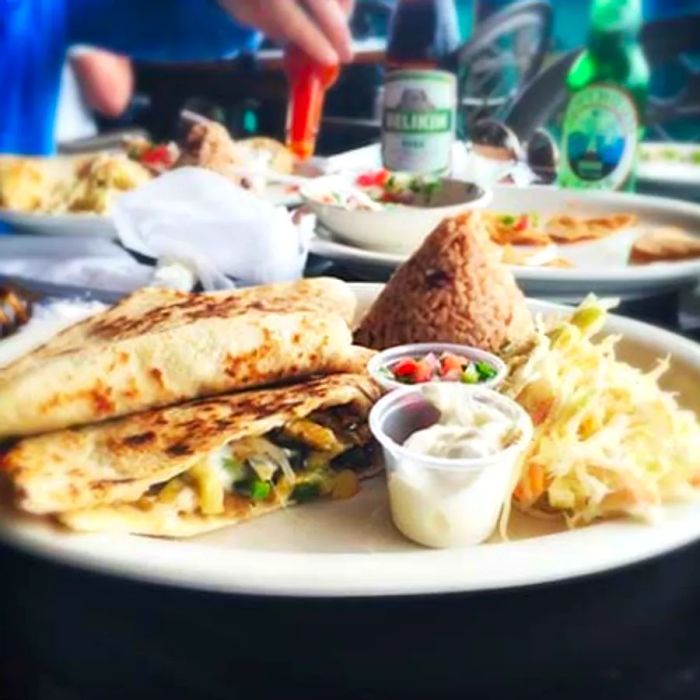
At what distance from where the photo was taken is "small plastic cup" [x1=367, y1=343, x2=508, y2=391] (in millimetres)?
983

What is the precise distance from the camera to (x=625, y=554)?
2.56 feet

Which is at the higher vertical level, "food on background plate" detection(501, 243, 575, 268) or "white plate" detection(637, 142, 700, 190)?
"food on background plate" detection(501, 243, 575, 268)

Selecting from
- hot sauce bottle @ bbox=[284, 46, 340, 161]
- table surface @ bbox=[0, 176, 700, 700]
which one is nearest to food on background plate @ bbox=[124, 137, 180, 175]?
hot sauce bottle @ bbox=[284, 46, 340, 161]

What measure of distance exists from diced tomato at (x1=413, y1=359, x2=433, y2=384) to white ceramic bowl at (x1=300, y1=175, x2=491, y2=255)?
1.76ft

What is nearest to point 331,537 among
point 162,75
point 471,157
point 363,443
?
point 363,443

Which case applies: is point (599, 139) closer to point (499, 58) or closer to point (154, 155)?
point (154, 155)

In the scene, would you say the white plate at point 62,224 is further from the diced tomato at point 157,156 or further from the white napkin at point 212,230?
the diced tomato at point 157,156

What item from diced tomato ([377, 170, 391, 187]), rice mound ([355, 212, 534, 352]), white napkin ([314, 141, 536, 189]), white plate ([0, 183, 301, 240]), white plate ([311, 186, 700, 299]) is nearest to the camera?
rice mound ([355, 212, 534, 352])

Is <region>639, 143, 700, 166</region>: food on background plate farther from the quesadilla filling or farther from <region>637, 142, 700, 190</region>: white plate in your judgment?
the quesadilla filling

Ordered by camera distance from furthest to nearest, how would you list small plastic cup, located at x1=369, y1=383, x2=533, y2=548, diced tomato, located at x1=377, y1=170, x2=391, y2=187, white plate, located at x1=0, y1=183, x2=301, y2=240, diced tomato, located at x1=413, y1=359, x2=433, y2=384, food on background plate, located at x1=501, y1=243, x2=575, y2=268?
diced tomato, located at x1=377, y1=170, x2=391, y2=187 → white plate, located at x1=0, y1=183, x2=301, y2=240 → food on background plate, located at x1=501, y1=243, x2=575, y2=268 → diced tomato, located at x1=413, y1=359, x2=433, y2=384 → small plastic cup, located at x1=369, y1=383, x2=533, y2=548

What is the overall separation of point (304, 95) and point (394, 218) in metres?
0.95

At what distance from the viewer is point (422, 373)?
99cm

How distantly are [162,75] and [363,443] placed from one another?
3.53 m

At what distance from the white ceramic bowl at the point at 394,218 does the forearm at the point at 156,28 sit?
52.5 inches
